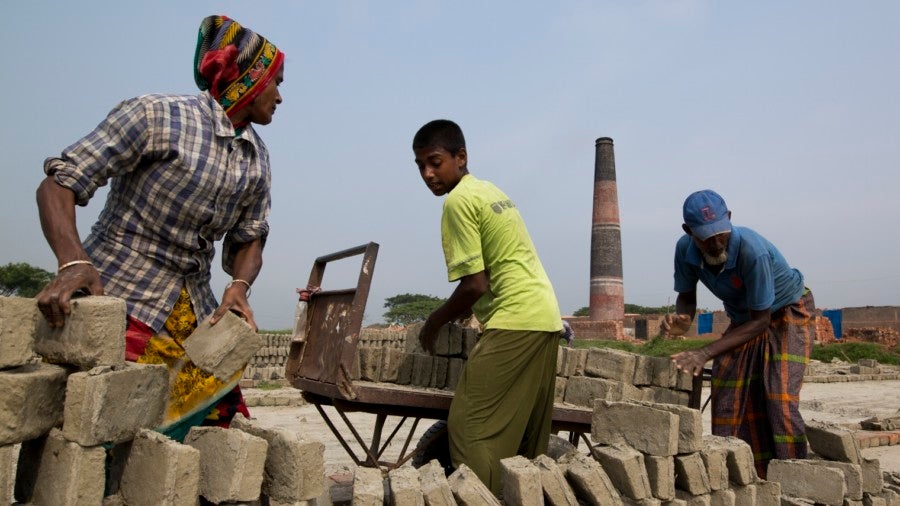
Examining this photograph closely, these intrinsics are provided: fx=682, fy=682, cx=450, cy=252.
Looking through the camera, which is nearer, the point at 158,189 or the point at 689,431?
the point at 158,189

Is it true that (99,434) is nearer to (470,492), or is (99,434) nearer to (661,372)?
(470,492)

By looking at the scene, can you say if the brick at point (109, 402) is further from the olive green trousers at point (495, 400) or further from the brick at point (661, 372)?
the brick at point (661, 372)

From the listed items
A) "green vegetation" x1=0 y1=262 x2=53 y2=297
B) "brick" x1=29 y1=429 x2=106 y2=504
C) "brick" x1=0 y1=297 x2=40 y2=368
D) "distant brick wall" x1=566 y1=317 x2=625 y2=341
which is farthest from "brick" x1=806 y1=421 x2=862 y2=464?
"green vegetation" x1=0 y1=262 x2=53 y2=297

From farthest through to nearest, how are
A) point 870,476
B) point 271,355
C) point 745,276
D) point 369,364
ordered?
point 271,355 → point 369,364 → point 745,276 → point 870,476

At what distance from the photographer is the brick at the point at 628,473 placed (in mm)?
3039

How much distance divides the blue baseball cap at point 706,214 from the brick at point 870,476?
5.23ft

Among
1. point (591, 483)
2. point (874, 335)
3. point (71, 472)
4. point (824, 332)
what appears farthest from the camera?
point (874, 335)

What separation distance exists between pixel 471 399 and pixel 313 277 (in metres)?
1.64

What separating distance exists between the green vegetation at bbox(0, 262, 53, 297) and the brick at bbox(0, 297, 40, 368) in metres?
36.8

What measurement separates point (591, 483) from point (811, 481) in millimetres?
1606

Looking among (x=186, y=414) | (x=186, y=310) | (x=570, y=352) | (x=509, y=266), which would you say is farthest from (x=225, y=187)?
(x=570, y=352)

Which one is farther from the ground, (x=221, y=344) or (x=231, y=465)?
(x=221, y=344)

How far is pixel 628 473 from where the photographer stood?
3035 mm

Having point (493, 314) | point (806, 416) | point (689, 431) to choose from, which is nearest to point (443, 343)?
point (493, 314)
